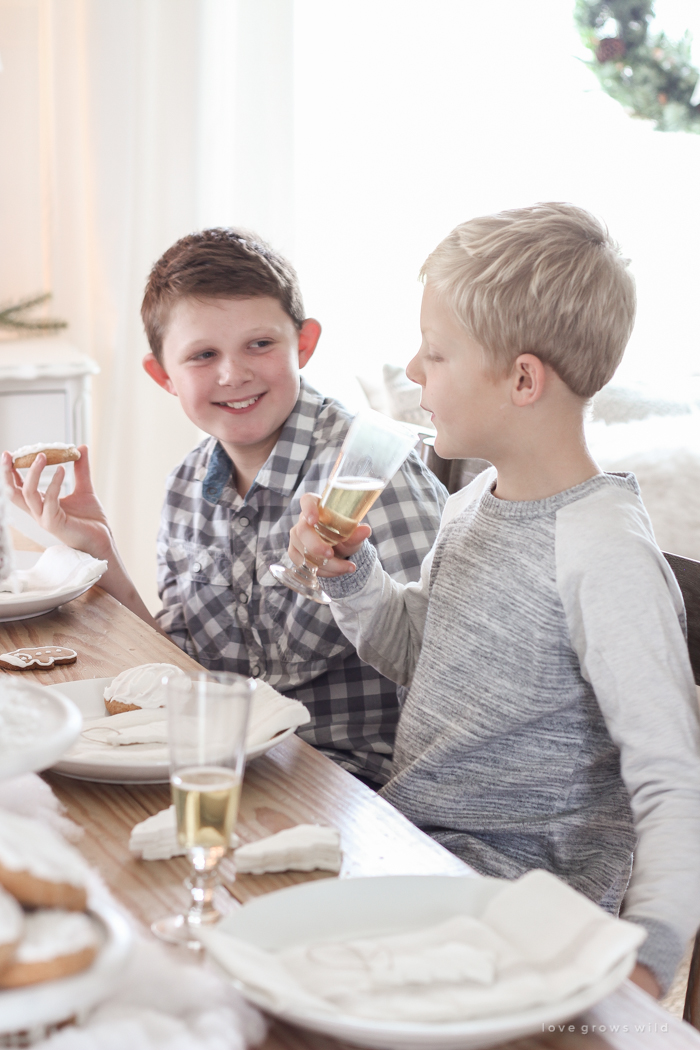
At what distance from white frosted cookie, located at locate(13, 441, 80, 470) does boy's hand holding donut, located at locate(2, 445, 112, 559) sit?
0.01m

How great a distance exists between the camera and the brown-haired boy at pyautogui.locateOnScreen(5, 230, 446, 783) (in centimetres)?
146

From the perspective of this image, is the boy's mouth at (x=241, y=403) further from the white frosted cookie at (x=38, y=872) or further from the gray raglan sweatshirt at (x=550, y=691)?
the white frosted cookie at (x=38, y=872)

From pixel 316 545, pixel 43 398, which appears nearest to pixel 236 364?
pixel 316 545

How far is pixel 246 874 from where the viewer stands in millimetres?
702

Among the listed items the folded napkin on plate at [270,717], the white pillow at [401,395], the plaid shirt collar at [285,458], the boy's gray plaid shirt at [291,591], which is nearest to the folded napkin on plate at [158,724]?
the folded napkin on plate at [270,717]

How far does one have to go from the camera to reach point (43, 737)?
55 centimetres

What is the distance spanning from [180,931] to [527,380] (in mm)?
666

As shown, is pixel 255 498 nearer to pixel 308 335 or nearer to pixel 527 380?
pixel 308 335

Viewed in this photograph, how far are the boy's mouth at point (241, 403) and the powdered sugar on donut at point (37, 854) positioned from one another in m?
1.06

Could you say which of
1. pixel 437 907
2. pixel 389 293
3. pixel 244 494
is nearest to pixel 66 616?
pixel 244 494

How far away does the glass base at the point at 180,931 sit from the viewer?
1.99ft

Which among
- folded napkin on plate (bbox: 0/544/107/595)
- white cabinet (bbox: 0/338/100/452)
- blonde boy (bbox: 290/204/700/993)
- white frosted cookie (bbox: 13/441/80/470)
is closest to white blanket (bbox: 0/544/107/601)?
folded napkin on plate (bbox: 0/544/107/595)

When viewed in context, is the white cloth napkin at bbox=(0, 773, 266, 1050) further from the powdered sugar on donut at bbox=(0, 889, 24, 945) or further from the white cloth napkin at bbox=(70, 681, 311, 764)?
the white cloth napkin at bbox=(70, 681, 311, 764)

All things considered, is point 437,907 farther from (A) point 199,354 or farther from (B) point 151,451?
(B) point 151,451
